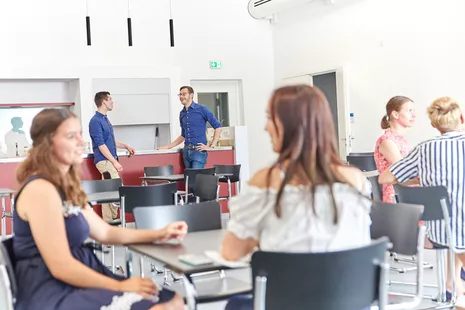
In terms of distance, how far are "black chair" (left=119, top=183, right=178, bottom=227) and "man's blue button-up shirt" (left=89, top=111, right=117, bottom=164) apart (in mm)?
2226

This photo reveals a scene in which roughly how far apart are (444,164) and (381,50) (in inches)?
209

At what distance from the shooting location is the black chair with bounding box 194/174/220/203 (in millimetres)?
4785

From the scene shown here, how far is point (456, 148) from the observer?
3494 millimetres

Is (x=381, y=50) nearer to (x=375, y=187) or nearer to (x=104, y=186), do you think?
(x=375, y=187)

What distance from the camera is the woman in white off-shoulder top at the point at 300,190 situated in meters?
1.81

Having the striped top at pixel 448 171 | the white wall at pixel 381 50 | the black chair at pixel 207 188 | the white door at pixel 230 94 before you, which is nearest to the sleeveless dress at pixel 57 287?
the striped top at pixel 448 171

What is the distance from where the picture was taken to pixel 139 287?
2104 mm

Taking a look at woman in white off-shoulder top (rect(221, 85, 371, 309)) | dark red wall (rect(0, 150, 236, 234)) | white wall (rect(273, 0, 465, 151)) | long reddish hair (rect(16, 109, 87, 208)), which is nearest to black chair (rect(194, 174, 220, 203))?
dark red wall (rect(0, 150, 236, 234))

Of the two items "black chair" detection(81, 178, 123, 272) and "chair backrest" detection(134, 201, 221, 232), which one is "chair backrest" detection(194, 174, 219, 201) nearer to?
"black chair" detection(81, 178, 123, 272)

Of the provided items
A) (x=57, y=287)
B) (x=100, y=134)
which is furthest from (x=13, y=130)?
(x=57, y=287)

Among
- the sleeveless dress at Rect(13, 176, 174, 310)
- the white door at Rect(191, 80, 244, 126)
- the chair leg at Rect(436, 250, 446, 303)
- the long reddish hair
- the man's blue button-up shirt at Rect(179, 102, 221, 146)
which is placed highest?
the white door at Rect(191, 80, 244, 126)

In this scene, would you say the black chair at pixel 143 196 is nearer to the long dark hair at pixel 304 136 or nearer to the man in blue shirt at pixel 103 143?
the man in blue shirt at pixel 103 143

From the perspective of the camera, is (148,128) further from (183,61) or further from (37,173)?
(37,173)

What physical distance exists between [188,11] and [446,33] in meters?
4.30
